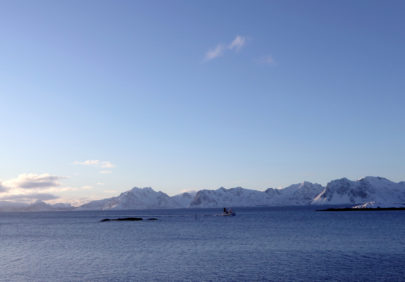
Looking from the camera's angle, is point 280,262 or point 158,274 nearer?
point 158,274

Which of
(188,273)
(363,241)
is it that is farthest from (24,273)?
(363,241)

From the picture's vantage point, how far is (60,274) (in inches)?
1772

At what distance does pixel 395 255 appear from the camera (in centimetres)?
5459

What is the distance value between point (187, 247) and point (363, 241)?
31780 mm

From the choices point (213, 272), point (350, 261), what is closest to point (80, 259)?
point (213, 272)

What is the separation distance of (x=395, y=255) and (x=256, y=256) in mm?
18541

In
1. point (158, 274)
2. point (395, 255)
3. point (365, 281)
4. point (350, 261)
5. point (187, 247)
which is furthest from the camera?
point (187, 247)

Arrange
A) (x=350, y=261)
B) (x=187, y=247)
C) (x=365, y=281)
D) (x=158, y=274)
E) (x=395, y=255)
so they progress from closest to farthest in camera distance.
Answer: (x=365, y=281) → (x=158, y=274) → (x=350, y=261) → (x=395, y=255) → (x=187, y=247)

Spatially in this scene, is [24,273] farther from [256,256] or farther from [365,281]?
[365,281]

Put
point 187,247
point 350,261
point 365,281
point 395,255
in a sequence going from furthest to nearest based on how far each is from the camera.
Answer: point 187,247, point 395,255, point 350,261, point 365,281

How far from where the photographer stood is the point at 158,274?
144 ft

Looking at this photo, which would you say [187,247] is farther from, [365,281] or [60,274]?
[365,281]

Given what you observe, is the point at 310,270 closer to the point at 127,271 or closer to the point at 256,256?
the point at 256,256

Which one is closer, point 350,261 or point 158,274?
point 158,274
